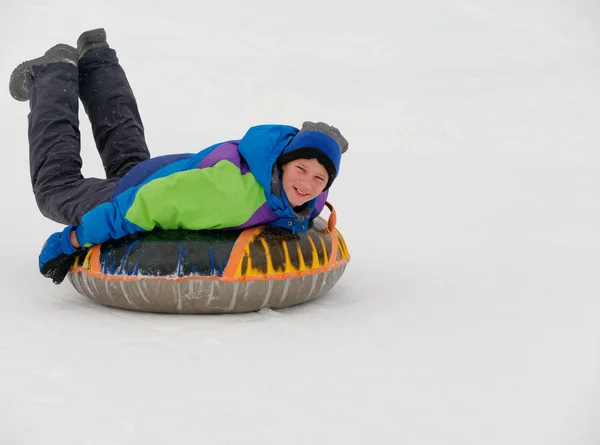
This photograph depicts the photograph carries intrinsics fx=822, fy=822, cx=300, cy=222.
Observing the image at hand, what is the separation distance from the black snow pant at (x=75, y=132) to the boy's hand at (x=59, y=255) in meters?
0.10

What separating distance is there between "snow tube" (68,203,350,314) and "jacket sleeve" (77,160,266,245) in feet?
0.21

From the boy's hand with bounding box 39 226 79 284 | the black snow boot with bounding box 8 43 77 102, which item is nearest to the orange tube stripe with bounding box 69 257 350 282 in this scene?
the boy's hand with bounding box 39 226 79 284

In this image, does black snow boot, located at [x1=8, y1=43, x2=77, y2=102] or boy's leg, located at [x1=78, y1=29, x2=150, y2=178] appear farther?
boy's leg, located at [x1=78, y1=29, x2=150, y2=178]

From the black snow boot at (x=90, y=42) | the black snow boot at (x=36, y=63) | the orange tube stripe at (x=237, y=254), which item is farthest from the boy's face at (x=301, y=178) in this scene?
the black snow boot at (x=90, y=42)

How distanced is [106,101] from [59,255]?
120 centimetres

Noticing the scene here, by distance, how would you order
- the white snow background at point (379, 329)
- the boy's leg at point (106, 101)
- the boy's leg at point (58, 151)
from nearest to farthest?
the white snow background at point (379, 329) → the boy's leg at point (58, 151) → the boy's leg at point (106, 101)

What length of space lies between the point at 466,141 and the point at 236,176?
572 centimetres

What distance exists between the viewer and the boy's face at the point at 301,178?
3443 millimetres

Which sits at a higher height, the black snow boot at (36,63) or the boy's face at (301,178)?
the black snow boot at (36,63)

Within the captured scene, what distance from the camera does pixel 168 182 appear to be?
3.36 meters

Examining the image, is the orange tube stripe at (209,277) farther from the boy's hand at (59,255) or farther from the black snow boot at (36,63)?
the black snow boot at (36,63)

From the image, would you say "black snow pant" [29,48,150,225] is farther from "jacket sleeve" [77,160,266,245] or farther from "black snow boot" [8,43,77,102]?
"jacket sleeve" [77,160,266,245]

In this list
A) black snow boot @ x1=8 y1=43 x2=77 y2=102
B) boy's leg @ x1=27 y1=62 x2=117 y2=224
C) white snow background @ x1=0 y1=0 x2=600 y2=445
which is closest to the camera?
white snow background @ x1=0 y1=0 x2=600 y2=445

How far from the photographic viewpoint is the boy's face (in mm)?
3443
